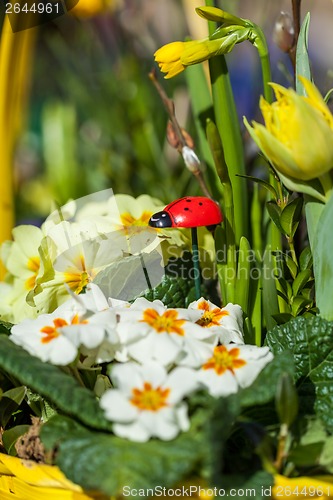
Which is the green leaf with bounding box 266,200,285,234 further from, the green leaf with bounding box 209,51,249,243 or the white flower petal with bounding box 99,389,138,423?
the white flower petal with bounding box 99,389,138,423

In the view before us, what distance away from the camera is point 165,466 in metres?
0.42

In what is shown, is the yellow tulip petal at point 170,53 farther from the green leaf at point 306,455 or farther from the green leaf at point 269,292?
the green leaf at point 306,455

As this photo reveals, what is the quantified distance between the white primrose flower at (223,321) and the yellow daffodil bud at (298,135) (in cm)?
15

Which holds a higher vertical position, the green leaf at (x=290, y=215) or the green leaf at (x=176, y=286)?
the green leaf at (x=290, y=215)

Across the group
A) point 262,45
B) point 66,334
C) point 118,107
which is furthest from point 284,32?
point 118,107

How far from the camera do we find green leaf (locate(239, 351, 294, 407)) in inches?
18.7

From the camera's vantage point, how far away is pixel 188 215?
2.02 feet

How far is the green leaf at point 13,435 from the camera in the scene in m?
0.58

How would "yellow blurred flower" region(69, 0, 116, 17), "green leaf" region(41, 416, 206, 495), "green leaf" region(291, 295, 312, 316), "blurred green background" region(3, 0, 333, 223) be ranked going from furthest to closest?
"blurred green background" region(3, 0, 333, 223) → "yellow blurred flower" region(69, 0, 116, 17) → "green leaf" region(291, 295, 312, 316) → "green leaf" region(41, 416, 206, 495)

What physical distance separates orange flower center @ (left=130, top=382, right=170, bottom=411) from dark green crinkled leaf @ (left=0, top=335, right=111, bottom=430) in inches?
1.4

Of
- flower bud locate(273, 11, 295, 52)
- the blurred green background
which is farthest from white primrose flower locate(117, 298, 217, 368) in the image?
the blurred green background

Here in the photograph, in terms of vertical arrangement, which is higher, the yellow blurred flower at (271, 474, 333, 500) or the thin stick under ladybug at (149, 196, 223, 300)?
the thin stick under ladybug at (149, 196, 223, 300)

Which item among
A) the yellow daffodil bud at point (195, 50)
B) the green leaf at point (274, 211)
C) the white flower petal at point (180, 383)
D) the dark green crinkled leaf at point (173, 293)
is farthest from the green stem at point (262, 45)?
the white flower petal at point (180, 383)

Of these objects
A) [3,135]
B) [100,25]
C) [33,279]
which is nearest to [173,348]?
[33,279]
